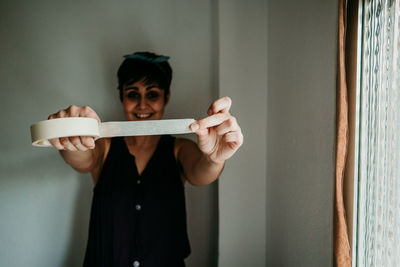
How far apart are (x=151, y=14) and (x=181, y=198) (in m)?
1.11

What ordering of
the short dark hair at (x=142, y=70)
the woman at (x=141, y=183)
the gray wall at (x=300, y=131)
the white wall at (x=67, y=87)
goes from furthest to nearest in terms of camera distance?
the white wall at (x=67, y=87)
the short dark hair at (x=142, y=70)
the woman at (x=141, y=183)
the gray wall at (x=300, y=131)

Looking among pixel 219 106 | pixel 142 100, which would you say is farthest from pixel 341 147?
pixel 142 100

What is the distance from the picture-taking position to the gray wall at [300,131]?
0.95m

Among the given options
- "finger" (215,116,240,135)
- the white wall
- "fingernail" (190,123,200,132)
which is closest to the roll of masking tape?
"fingernail" (190,123,200,132)

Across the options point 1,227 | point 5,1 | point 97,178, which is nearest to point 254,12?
point 97,178

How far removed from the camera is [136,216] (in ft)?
3.83

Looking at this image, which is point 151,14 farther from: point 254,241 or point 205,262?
point 205,262

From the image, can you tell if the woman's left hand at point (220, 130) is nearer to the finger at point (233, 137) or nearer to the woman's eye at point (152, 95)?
the finger at point (233, 137)

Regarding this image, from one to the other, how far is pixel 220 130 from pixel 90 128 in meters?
0.42

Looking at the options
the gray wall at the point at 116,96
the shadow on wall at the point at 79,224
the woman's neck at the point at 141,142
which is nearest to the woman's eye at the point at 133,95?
the woman's neck at the point at 141,142

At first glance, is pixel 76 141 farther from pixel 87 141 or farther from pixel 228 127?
pixel 228 127

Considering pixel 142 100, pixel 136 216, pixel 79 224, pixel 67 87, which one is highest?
pixel 67 87

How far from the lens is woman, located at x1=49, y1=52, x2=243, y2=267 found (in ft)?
3.82

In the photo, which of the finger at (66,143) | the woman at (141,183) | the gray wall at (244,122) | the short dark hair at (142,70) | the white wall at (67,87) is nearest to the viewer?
the finger at (66,143)
